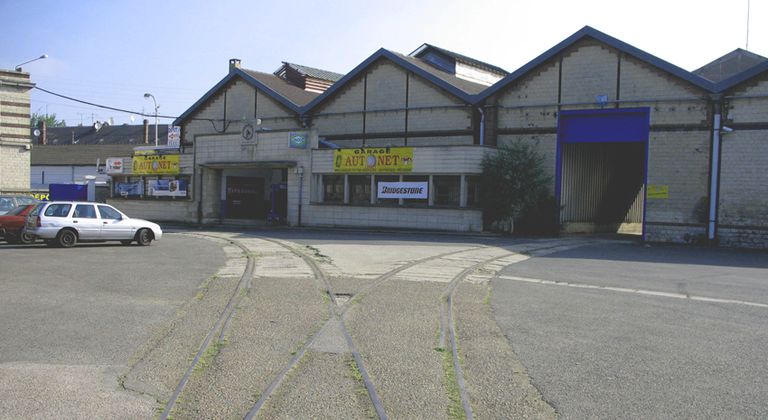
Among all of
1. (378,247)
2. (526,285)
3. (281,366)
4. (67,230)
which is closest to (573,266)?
(526,285)

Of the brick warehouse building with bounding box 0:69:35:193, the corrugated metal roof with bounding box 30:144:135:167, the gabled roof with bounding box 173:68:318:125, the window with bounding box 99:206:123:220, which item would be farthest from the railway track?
the corrugated metal roof with bounding box 30:144:135:167

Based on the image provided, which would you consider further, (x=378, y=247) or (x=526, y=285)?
(x=378, y=247)

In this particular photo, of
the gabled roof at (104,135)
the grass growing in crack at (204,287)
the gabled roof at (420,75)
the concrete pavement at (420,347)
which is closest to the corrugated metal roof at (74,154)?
the gabled roof at (104,135)

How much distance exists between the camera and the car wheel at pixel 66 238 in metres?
19.0

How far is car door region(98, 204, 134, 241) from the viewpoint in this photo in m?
19.8

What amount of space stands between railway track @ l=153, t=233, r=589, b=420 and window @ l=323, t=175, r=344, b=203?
8.84 m

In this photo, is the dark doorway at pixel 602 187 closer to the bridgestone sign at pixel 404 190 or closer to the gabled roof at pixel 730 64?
the bridgestone sign at pixel 404 190

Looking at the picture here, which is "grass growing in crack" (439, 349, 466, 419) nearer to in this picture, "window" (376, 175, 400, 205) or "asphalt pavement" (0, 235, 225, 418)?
"asphalt pavement" (0, 235, 225, 418)

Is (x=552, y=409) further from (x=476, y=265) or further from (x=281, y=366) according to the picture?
(x=476, y=265)

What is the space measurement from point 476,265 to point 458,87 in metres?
17.4

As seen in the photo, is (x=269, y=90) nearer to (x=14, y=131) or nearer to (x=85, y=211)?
(x=14, y=131)

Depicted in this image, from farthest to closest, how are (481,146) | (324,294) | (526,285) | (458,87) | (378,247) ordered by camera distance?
(458,87) < (481,146) < (378,247) < (526,285) < (324,294)

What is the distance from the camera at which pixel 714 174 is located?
24750 mm

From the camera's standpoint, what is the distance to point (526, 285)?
42.2ft
